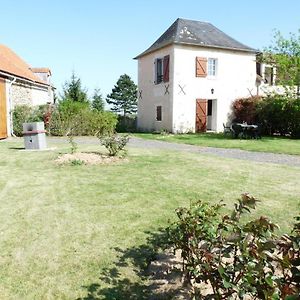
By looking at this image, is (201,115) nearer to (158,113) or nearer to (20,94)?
(158,113)

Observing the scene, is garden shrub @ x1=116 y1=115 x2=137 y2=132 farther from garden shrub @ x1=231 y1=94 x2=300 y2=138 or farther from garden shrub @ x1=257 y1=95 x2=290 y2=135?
garden shrub @ x1=257 y1=95 x2=290 y2=135

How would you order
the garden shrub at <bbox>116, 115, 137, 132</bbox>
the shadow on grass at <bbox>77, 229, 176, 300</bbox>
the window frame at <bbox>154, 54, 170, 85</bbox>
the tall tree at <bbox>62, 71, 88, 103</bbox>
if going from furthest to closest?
the tall tree at <bbox>62, 71, 88, 103</bbox>
the garden shrub at <bbox>116, 115, 137, 132</bbox>
the window frame at <bbox>154, 54, 170, 85</bbox>
the shadow on grass at <bbox>77, 229, 176, 300</bbox>

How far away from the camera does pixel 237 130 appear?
17797 millimetres

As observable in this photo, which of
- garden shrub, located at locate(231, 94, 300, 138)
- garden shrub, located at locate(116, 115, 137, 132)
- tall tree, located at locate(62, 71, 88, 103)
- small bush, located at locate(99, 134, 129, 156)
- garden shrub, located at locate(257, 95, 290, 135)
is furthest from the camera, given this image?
tall tree, located at locate(62, 71, 88, 103)

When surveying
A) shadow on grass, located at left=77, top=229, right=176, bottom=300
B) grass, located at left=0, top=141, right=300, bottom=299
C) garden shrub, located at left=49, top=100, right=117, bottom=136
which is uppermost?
garden shrub, located at left=49, top=100, right=117, bottom=136

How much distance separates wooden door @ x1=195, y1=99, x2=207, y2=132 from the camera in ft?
72.8

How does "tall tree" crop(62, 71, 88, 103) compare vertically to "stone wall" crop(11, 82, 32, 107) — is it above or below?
above

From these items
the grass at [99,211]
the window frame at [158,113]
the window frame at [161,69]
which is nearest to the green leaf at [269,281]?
the grass at [99,211]

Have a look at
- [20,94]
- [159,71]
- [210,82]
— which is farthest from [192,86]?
[20,94]

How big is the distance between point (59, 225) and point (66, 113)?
1524 centimetres

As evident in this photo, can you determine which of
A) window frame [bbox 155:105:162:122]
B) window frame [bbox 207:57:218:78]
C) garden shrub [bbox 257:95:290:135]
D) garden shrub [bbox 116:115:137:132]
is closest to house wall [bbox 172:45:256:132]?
window frame [bbox 207:57:218:78]

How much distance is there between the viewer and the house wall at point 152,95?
71.8ft

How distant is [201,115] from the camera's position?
22453 mm

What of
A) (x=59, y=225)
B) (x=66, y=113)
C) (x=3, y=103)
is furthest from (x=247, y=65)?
(x=59, y=225)
